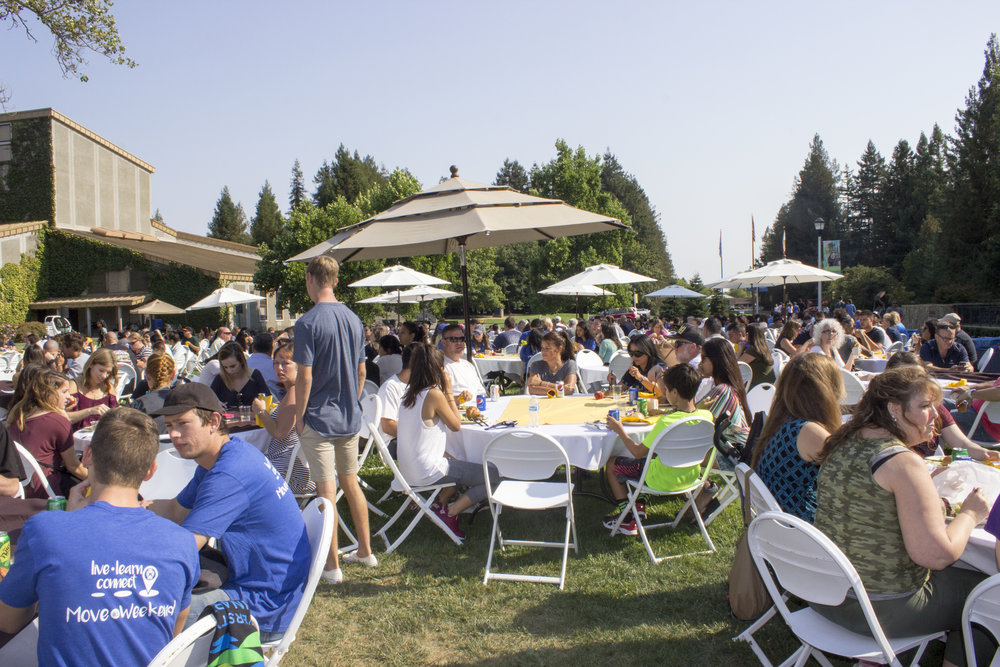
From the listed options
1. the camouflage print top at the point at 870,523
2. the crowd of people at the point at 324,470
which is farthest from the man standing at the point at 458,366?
the camouflage print top at the point at 870,523

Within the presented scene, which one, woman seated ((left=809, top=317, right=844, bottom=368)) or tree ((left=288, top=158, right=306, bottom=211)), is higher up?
tree ((left=288, top=158, right=306, bottom=211))

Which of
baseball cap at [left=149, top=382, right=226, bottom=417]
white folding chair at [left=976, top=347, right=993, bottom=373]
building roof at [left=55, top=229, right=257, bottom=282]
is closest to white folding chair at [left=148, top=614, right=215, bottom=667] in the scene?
baseball cap at [left=149, top=382, right=226, bottom=417]

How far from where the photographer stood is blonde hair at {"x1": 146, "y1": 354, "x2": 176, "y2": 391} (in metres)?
5.38

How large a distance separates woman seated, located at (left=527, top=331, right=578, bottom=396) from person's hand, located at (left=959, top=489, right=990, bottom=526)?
4.55 m

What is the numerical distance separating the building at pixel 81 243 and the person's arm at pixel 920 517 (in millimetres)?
35164

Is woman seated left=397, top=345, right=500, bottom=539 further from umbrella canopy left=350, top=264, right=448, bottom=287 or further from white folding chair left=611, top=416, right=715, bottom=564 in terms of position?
umbrella canopy left=350, top=264, right=448, bottom=287

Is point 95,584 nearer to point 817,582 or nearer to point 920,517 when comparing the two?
point 817,582

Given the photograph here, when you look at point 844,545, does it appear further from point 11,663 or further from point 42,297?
point 42,297

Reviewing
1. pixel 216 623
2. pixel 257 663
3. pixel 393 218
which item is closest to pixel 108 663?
pixel 216 623

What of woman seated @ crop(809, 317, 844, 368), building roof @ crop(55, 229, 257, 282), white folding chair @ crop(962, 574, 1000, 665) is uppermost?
building roof @ crop(55, 229, 257, 282)

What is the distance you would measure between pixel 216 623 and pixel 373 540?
309 centimetres

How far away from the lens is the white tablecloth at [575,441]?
461 cm

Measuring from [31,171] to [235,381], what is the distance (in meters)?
40.7

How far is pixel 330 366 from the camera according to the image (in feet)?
13.9
